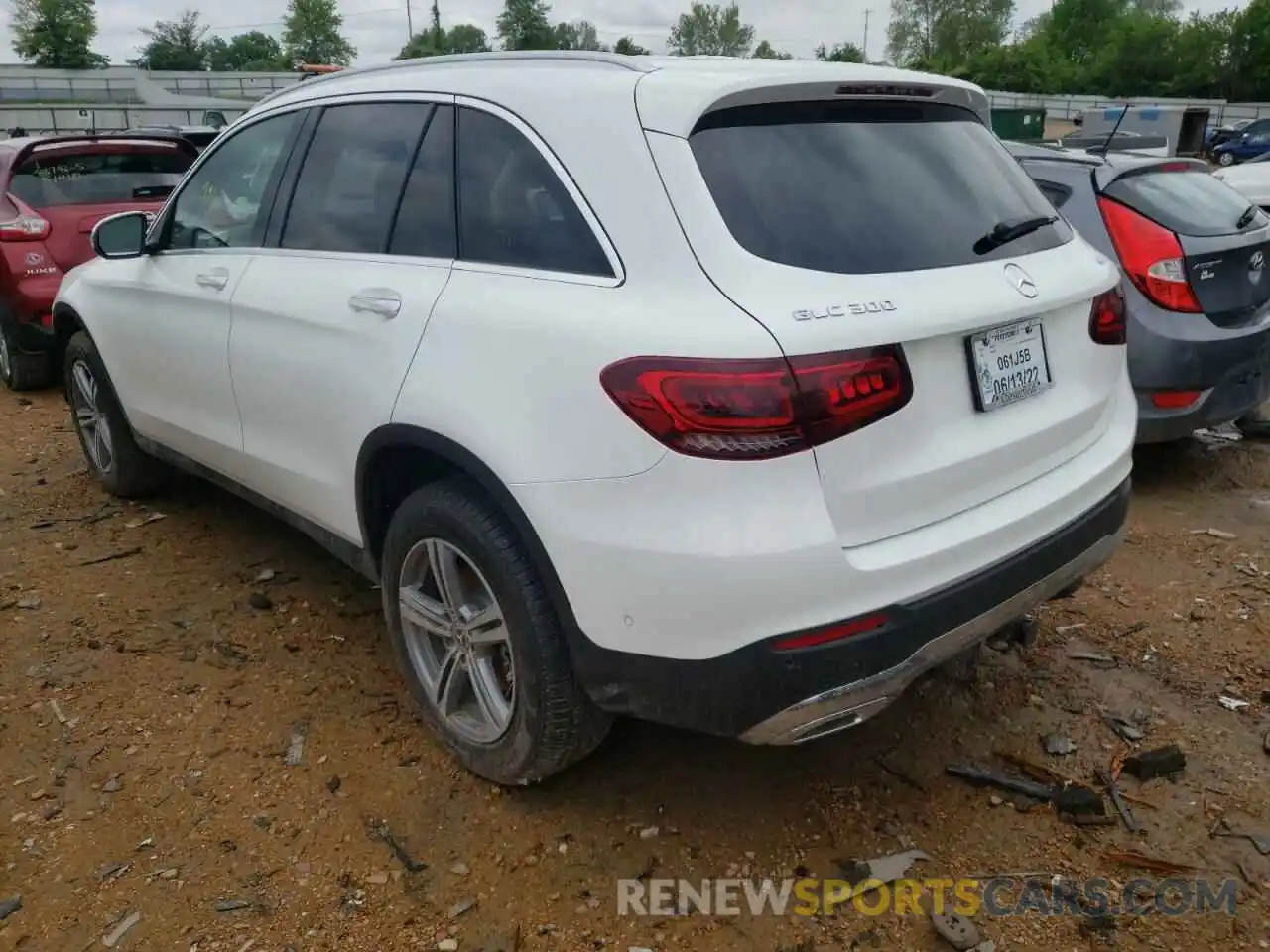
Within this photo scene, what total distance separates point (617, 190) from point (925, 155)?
2.75 ft

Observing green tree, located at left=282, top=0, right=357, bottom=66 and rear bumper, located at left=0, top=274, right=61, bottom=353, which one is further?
green tree, located at left=282, top=0, right=357, bottom=66

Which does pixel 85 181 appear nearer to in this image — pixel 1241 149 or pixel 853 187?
pixel 853 187

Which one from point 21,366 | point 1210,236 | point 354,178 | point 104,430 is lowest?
point 21,366

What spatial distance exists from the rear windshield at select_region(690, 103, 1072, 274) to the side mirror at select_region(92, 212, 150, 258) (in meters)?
2.87

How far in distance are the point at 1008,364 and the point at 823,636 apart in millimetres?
832

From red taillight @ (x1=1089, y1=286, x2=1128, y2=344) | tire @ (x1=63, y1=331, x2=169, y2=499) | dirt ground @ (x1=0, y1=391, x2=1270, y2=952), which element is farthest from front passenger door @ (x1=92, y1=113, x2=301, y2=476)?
red taillight @ (x1=1089, y1=286, x2=1128, y2=344)

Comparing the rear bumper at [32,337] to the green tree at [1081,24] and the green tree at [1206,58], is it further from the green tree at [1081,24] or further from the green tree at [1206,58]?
the green tree at [1081,24]

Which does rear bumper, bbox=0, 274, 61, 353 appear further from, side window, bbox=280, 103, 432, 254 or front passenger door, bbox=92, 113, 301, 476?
side window, bbox=280, 103, 432, 254

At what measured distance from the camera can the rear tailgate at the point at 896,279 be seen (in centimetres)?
217

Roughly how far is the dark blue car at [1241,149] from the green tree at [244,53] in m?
76.9

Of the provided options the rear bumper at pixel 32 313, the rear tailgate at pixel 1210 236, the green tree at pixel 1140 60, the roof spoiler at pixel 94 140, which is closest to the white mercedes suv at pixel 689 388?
the rear tailgate at pixel 1210 236

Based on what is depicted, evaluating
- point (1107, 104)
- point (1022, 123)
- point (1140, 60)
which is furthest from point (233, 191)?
point (1140, 60)

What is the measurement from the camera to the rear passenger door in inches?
111

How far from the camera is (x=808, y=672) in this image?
217cm
